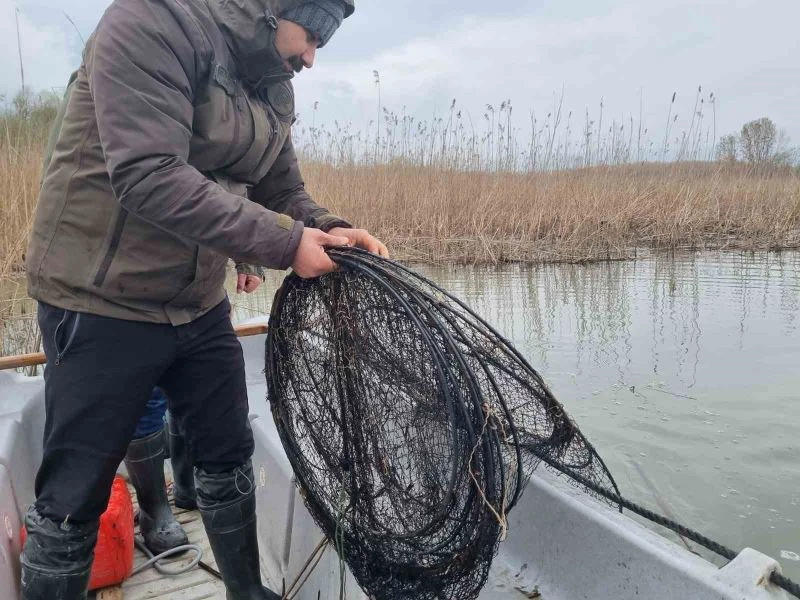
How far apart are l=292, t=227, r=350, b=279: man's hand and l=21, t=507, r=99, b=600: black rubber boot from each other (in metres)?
0.82

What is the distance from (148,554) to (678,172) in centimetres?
1049

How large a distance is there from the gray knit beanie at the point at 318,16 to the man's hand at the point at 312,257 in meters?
0.52

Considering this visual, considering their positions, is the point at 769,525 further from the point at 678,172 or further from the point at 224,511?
the point at 678,172

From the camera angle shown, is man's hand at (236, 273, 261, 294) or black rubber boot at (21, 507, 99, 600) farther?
man's hand at (236, 273, 261, 294)

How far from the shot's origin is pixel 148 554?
2.33 meters

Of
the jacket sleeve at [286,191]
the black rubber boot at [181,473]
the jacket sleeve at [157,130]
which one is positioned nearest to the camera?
the jacket sleeve at [157,130]

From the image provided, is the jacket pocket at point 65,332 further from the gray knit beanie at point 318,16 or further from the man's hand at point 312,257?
the gray knit beanie at point 318,16

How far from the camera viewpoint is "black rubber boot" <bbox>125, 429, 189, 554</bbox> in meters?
2.22

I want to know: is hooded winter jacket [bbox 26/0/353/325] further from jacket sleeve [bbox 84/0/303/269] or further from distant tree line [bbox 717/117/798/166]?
distant tree line [bbox 717/117/798/166]

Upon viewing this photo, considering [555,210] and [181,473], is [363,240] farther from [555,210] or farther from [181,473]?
[555,210]

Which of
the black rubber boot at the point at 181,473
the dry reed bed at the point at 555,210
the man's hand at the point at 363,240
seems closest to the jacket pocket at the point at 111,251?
the man's hand at the point at 363,240

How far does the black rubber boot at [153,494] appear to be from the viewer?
7.27ft

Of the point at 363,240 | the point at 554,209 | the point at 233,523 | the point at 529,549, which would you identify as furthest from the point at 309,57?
the point at 554,209

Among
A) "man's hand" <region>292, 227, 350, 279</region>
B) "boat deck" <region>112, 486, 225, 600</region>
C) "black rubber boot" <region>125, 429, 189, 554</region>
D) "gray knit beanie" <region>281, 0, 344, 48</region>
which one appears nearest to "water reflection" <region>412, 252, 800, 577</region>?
"boat deck" <region>112, 486, 225, 600</region>
